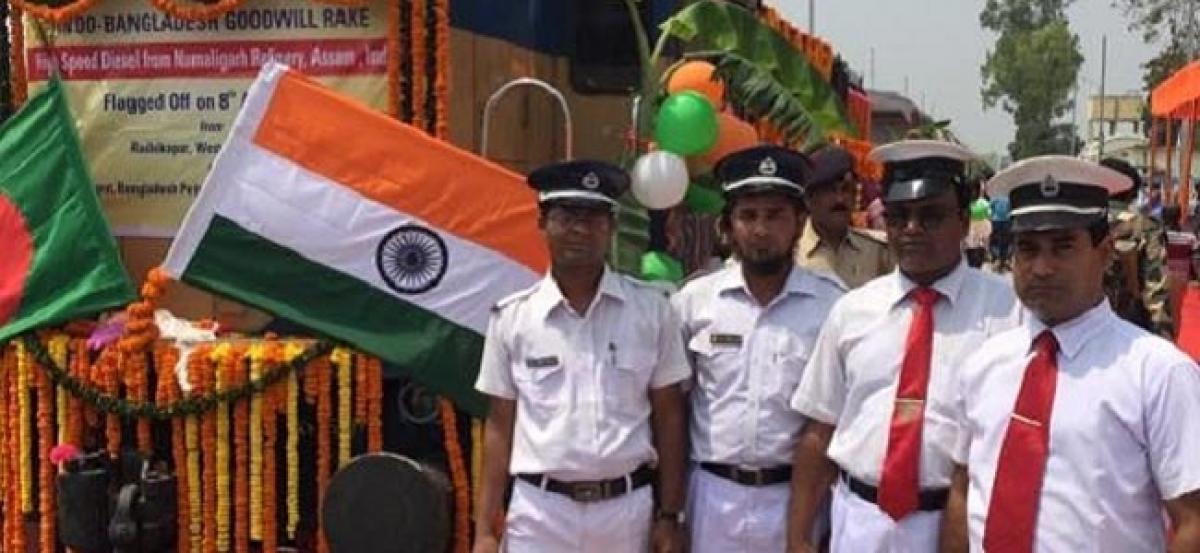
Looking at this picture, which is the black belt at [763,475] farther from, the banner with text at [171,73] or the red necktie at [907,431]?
the banner with text at [171,73]

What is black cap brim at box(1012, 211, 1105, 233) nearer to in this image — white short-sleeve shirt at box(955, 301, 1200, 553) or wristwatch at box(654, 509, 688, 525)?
white short-sleeve shirt at box(955, 301, 1200, 553)

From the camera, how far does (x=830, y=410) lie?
10.4ft

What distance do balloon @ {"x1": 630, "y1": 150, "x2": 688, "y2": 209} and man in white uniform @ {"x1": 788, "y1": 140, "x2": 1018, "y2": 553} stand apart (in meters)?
1.84

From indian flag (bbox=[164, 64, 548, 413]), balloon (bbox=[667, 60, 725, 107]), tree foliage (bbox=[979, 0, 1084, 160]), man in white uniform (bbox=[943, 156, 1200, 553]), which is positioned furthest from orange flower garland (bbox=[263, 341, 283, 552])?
tree foliage (bbox=[979, 0, 1084, 160])

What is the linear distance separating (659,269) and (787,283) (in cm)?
182

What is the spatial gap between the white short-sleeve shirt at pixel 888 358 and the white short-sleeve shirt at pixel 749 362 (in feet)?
0.65

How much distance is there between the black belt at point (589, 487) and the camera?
3.40 m

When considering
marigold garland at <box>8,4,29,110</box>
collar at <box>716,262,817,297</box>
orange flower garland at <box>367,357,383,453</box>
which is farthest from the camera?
marigold garland at <box>8,4,29,110</box>

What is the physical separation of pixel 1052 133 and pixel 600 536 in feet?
192

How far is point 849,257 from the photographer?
190 inches

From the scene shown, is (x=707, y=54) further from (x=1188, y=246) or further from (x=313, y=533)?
(x=1188, y=246)

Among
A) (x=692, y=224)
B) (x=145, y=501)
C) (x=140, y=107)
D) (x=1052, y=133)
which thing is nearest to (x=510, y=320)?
(x=145, y=501)

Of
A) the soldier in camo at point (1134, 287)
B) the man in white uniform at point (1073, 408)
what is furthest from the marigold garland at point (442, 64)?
the soldier in camo at point (1134, 287)

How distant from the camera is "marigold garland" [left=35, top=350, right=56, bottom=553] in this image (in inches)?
179
